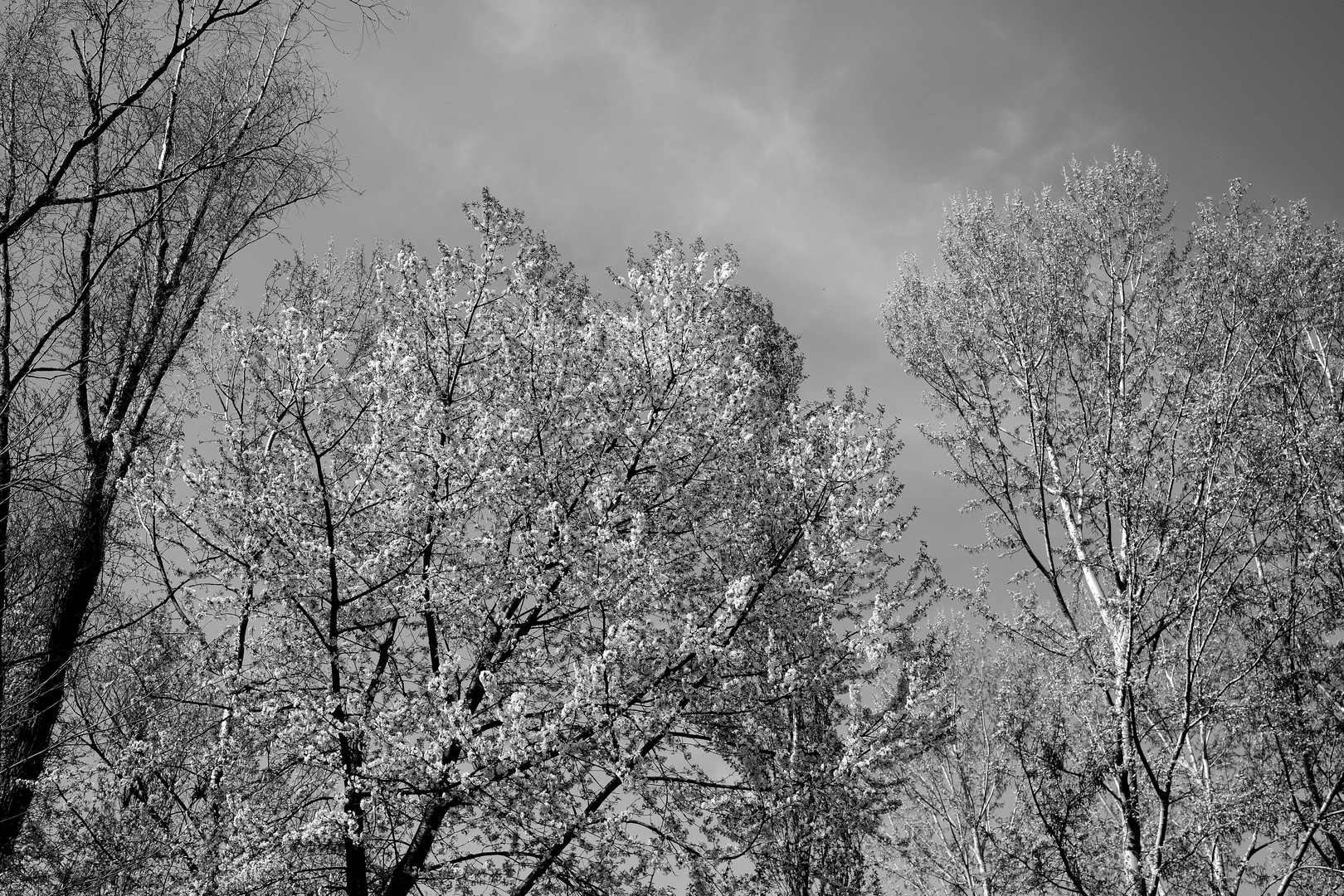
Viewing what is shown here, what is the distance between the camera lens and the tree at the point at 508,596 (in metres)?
6.61

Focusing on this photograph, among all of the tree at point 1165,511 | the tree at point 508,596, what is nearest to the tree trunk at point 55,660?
A: the tree at point 508,596

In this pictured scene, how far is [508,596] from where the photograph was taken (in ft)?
24.3

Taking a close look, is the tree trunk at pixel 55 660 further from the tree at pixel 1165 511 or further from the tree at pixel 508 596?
the tree at pixel 1165 511

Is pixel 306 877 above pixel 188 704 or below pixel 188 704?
below

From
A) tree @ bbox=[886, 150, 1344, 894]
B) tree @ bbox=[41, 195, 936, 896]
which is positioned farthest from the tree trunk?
tree @ bbox=[886, 150, 1344, 894]

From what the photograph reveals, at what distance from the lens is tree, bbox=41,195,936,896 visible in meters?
6.61

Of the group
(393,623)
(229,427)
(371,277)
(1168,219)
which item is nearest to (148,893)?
(393,623)

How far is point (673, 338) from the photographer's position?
29.2 feet

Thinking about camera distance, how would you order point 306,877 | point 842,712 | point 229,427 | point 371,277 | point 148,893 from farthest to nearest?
point 371,277
point 842,712
point 229,427
point 306,877
point 148,893

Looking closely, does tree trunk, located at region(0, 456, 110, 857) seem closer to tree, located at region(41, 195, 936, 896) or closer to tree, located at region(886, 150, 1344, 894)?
tree, located at region(41, 195, 936, 896)

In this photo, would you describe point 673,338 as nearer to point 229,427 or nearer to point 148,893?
point 229,427

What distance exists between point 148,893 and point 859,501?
642 centimetres

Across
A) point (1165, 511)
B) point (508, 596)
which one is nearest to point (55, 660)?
point (508, 596)

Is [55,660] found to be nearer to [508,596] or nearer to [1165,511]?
[508,596]
